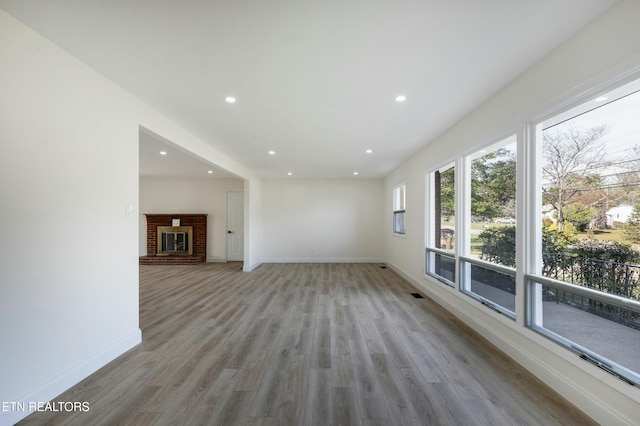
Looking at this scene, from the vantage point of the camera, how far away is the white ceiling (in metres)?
1.55

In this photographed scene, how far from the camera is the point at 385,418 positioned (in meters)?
1.66

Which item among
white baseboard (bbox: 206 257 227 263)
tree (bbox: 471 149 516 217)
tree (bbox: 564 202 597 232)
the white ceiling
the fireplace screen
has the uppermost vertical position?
the white ceiling

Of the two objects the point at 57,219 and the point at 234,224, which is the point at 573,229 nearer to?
the point at 57,219

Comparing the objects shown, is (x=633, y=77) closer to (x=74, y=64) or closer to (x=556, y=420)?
(x=556, y=420)

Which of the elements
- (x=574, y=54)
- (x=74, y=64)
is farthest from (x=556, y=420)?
(x=74, y=64)

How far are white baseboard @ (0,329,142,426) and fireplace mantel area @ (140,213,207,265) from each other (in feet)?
18.3

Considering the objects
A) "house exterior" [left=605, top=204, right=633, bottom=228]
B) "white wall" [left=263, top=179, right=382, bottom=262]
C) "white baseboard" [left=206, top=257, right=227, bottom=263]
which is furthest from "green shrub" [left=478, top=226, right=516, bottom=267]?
"white baseboard" [left=206, top=257, right=227, bottom=263]

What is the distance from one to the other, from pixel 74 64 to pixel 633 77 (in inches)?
156

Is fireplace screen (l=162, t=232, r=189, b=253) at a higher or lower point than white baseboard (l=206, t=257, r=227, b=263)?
higher

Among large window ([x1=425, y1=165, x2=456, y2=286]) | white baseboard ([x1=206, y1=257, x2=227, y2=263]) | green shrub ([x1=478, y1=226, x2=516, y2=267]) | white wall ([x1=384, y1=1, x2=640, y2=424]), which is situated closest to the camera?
white wall ([x1=384, y1=1, x2=640, y2=424])

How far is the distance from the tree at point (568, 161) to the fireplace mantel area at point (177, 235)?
8062mm

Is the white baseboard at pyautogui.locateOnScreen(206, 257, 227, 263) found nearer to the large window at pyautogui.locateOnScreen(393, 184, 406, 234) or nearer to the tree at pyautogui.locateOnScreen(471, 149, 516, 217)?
the large window at pyautogui.locateOnScreen(393, 184, 406, 234)

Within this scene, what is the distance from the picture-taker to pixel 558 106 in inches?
77.0

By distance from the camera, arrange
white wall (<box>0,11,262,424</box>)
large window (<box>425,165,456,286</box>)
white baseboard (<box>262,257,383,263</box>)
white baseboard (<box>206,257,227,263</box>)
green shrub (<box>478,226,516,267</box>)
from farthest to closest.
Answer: white baseboard (<box>206,257,227,263</box>) < white baseboard (<box>262,257,383,263</box>) < large window (<box>425,165,456,286</box>) < green shrub (<box>478,226,516,267</box>) < white wall (<box>0,11,262,424</box>)
